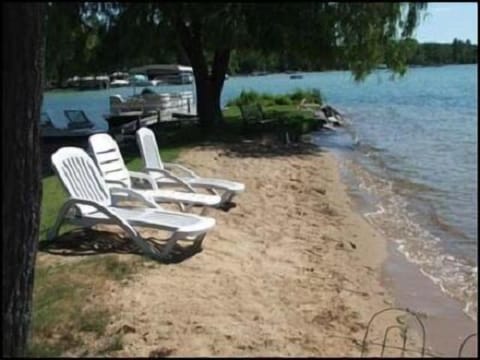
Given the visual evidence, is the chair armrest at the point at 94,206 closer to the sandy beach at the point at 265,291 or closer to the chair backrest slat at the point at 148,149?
the sandy beach at the point at 265,291

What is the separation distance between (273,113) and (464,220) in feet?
60.6

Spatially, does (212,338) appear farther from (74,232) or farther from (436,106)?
(436,106)

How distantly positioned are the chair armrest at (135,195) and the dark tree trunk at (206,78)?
13.8 metres

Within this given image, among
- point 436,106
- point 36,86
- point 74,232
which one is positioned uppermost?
point 36,86

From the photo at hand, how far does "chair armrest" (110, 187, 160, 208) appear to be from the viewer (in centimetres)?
901

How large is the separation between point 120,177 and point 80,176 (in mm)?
1599

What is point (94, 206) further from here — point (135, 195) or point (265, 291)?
point (265, 291)

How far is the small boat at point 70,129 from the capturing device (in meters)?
23.6

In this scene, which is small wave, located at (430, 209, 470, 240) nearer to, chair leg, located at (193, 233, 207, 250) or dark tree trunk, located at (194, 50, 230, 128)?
chair leg, located at (193, 233, 207, 250)

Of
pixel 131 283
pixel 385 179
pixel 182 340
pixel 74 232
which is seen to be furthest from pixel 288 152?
pixel 182 340

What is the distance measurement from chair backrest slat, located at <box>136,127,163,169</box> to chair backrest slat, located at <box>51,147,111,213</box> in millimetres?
2509

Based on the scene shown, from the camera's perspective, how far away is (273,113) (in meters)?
31.0

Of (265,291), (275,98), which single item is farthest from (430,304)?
(275,98)

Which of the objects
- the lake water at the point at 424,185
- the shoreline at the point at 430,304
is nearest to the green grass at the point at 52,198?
the shoreline at the point at 430,304
